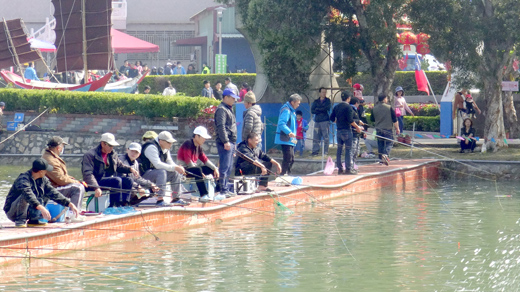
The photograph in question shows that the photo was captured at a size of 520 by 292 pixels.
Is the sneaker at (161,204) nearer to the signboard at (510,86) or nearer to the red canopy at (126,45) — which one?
the signboard at (510,86)

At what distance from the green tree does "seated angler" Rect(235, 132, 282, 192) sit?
22.6 feet

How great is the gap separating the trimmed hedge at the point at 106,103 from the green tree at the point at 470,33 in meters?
6.19

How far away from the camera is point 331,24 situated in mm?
20141

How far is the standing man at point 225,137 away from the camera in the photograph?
12.5 meters

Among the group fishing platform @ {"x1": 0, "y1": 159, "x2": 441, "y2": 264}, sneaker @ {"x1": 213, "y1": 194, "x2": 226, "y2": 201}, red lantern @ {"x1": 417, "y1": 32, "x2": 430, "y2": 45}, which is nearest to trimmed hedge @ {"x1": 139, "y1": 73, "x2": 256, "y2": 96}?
red lantern @ {"x1": 417, "y1": 32, "x2": 430, "y2": 45}

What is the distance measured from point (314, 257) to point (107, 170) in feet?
10.6

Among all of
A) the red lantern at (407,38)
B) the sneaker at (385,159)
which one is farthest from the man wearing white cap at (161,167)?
the red lantern at (407,38)

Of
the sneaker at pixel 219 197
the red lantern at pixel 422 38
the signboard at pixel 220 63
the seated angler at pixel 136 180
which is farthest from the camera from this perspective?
the signboard at pixel 220 63

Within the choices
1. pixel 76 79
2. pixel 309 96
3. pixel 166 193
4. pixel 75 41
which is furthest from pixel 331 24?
pixel 76 79

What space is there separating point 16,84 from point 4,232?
80.3 feet

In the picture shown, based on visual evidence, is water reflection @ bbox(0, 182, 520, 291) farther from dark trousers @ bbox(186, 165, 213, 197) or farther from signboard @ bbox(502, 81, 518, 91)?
signboard @ bbox(502, 81, 518, 91)

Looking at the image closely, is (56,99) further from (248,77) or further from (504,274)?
(504,274)

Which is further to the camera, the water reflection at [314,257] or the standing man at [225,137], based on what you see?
the standing man at [225,137]

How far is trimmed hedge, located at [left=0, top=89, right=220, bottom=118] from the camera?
2234 centimetres
